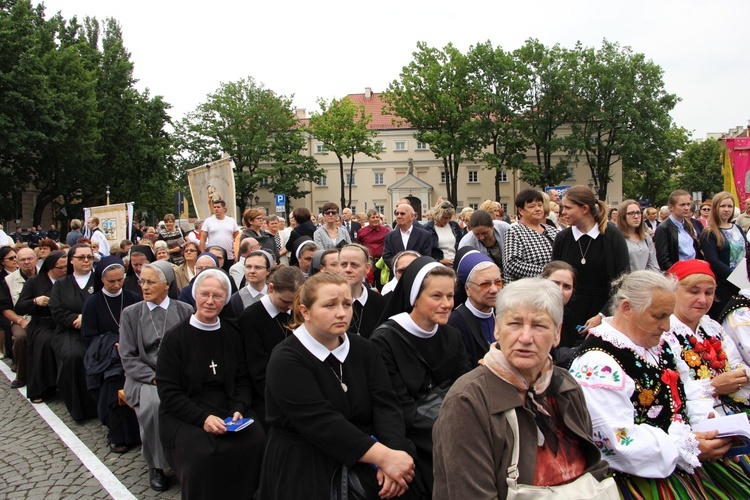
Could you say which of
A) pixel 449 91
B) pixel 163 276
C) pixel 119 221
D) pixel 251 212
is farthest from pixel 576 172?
pixel 163 276

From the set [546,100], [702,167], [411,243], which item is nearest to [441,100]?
[546,100]

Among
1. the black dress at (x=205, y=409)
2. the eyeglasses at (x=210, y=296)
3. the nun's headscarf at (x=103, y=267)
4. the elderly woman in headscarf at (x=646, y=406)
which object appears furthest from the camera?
the nun's headscarf at (x=103, y=267)

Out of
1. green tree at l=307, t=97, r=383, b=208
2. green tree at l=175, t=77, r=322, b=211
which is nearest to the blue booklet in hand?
green tree at l=307, t=97, r=383, b=208

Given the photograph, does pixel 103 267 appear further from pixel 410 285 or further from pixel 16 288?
pixel 410 285

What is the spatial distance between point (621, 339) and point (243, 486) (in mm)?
2884

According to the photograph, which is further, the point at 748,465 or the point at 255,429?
the point at 255,429

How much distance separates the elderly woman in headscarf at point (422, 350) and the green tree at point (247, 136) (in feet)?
178

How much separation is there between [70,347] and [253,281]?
104 inches

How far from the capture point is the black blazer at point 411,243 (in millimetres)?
8055

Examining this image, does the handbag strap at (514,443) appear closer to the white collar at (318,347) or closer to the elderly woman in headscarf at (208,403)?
the white collar at (318,347)

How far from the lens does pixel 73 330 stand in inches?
279

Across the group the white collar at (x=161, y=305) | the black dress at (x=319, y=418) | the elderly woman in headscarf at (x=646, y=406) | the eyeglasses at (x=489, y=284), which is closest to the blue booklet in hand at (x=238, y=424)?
the black dress at (x=319, y=418)

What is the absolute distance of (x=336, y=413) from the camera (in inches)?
129

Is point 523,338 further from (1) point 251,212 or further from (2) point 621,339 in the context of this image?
(1) point 251,212
